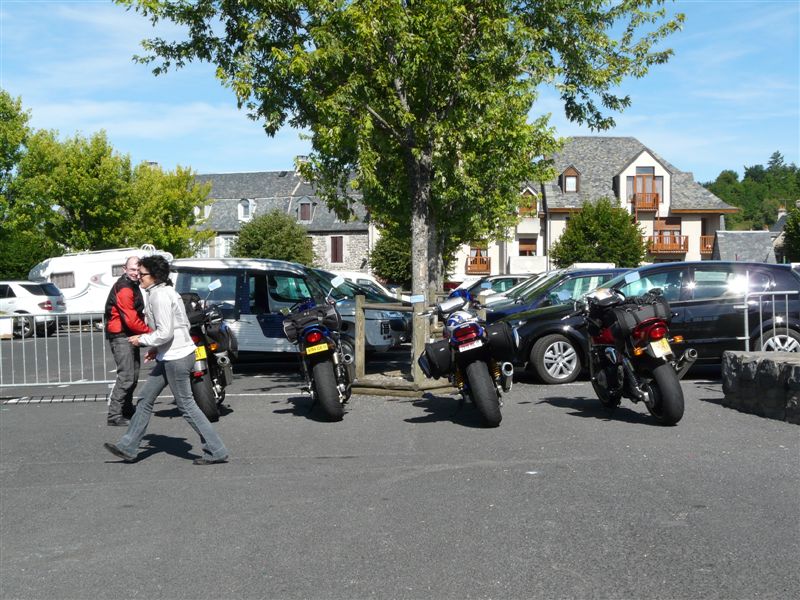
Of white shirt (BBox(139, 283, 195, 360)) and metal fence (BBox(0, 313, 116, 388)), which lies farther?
metal fence (BBox(0, 313, 116, 388))

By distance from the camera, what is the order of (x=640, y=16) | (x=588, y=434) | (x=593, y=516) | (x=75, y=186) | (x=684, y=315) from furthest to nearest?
(x=75, y=186), (x=640, y=16), (x=684, y=315), (x=588, y=434), (x=593, y=516)

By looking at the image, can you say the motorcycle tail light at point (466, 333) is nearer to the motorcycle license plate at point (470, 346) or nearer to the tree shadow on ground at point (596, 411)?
the motorcycle license plate at point (470, 346)

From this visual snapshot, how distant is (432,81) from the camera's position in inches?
489

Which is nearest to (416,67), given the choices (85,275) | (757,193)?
(85,275)

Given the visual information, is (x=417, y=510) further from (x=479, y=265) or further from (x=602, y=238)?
(x=479, y=265)

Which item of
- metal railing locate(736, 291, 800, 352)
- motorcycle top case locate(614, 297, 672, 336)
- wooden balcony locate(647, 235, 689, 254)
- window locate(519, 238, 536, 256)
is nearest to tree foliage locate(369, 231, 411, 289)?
window locate(519, 238, 536, 256)

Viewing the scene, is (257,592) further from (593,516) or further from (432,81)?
(432,81)

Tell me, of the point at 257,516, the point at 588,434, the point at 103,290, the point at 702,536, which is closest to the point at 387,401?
the point at 588,434

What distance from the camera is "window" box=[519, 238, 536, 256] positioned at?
209ft

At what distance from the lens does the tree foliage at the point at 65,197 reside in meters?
42.0

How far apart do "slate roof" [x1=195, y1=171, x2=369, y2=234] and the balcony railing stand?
19.0 meters

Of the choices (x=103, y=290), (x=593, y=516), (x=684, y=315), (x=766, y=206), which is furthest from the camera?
(x=766, y=206)

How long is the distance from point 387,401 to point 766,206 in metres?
136

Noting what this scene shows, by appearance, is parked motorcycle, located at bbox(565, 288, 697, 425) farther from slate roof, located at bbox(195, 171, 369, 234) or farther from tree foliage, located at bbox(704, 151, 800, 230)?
tree foliage, located at bbox(704, 151, 800, 230)
